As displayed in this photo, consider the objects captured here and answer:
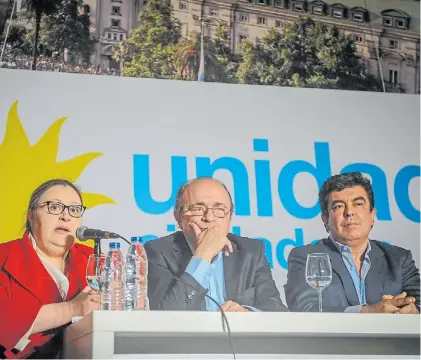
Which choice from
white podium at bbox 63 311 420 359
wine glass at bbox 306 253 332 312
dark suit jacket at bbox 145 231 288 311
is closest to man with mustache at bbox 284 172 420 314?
dark suit jacket at bbox 145 231 288 311

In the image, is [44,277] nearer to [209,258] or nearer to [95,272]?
[209,258]

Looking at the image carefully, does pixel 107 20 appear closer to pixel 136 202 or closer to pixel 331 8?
pixel 136 202

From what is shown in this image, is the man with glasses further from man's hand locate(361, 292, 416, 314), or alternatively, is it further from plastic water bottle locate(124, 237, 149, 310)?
plastic water bottle locate(124, 237, 149, 310)

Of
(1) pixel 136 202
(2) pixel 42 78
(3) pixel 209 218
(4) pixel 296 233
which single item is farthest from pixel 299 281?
(2) pixel 42 78

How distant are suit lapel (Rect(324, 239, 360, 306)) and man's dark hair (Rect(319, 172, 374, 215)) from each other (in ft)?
0.68

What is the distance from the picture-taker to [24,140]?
462 cm

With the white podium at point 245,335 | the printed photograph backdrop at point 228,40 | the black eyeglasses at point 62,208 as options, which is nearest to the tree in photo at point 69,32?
the printed photograph backdrop at point 228,40

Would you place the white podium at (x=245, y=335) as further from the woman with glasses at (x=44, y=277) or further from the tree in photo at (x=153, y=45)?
the tree in photo at (x=153, y=45)

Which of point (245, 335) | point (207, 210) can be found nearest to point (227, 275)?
point (207, 210)

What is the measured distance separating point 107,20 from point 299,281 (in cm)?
181

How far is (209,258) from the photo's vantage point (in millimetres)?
4707

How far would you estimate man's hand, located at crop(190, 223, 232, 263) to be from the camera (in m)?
4.70

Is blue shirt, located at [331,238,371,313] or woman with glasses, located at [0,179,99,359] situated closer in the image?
woman with glasses, located at [0,179,99,359]

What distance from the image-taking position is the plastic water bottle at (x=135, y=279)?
3277 millimetres
